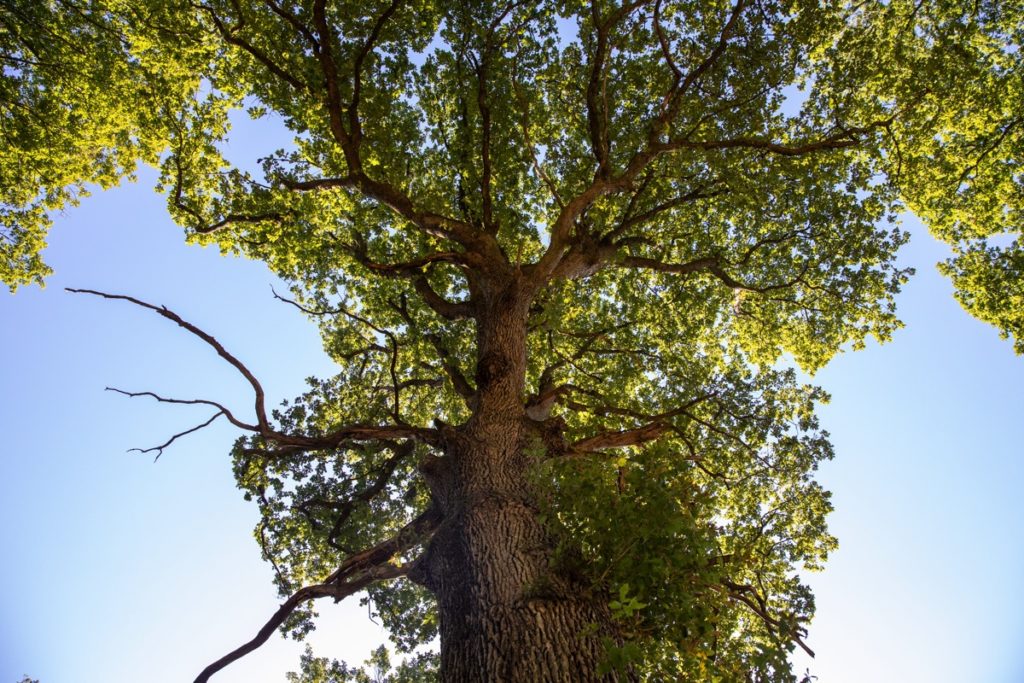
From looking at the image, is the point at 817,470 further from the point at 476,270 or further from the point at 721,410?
the point at 476,270

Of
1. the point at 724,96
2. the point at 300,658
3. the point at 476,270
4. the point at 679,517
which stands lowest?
the point at 679,517

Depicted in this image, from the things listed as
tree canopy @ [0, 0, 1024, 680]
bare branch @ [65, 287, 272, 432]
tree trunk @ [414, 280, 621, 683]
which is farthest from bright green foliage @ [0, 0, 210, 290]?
tree trunk @ [414, 280, 621, 683]

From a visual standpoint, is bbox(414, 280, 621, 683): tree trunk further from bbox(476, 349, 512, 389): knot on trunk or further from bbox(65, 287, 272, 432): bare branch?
bbox(65, 287, 272, 432): bare branch

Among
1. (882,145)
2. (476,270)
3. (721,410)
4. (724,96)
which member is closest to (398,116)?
(476,270)

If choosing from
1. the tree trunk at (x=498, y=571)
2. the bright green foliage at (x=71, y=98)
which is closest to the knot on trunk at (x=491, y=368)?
the tree trunk at (x=498, y=571)

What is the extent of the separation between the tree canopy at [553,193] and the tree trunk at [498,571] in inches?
21.0

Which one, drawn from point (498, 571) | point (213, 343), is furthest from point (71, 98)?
point (498, 571)

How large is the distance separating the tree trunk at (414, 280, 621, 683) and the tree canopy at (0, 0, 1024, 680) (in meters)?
0.53

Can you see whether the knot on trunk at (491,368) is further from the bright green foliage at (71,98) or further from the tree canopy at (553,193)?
the bright green foliage at (71,98)

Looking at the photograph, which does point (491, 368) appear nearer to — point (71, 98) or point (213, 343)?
point (213, 343)

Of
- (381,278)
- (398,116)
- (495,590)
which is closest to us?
(495,590)

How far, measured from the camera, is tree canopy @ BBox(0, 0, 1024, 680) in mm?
8406

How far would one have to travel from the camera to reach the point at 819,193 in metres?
9.97

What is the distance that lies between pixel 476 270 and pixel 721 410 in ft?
15.9
